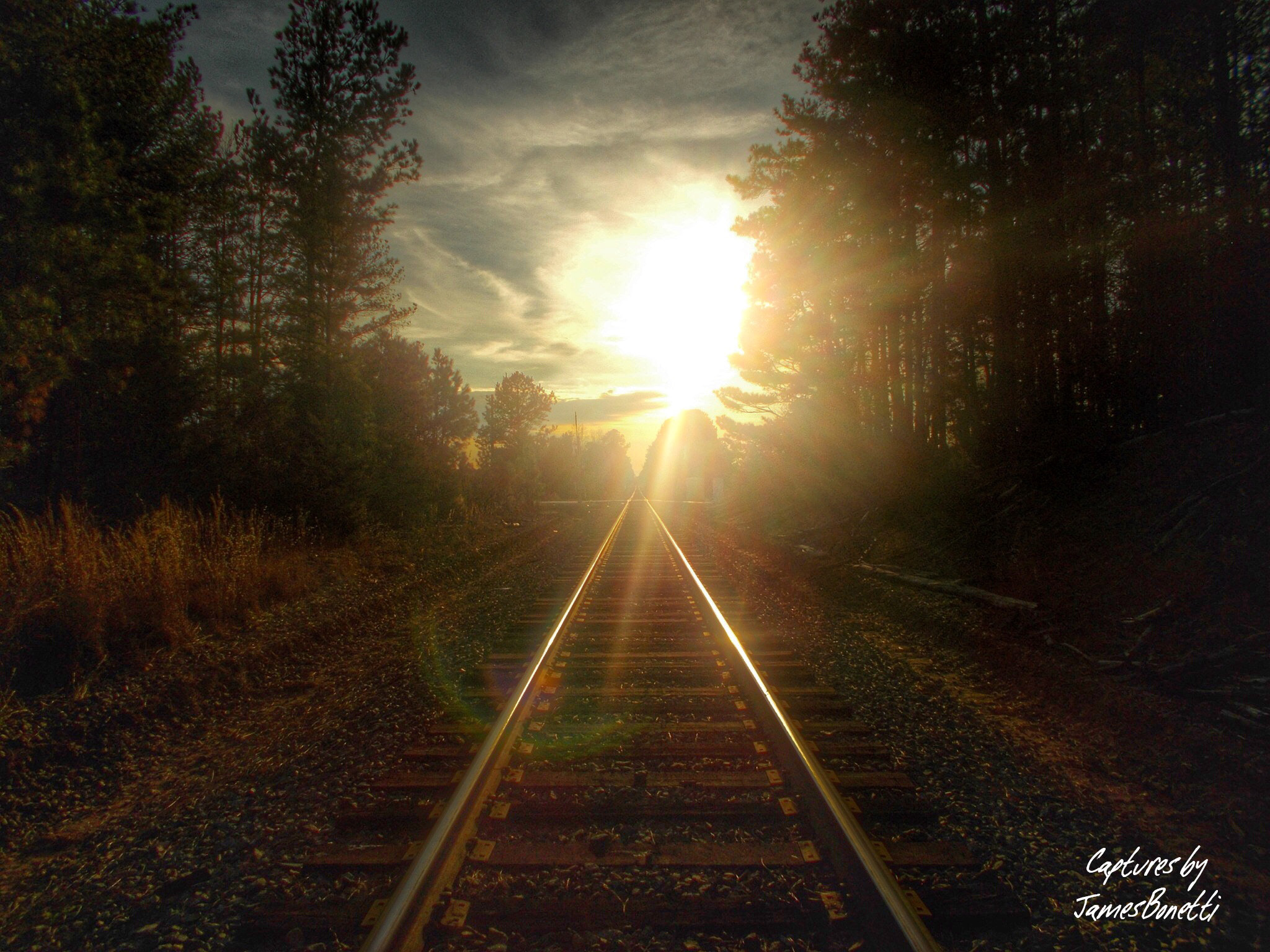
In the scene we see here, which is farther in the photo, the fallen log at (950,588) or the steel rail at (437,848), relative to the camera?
the fallen log at (950,588)

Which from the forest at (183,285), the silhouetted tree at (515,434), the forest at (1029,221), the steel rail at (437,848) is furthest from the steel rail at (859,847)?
the silhouetted tree at (515,434)

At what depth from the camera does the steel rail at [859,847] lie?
238 centimetres

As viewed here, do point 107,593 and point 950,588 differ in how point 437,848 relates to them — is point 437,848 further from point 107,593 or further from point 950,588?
point 950,588

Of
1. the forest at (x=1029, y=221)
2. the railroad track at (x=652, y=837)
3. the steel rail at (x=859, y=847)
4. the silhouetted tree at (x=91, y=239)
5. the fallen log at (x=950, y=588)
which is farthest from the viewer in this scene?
the silhouetted tree at (x=91, y=239)

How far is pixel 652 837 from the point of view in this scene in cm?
323

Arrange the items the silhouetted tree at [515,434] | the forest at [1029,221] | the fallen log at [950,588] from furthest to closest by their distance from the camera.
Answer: the silhouetted tree at [515,434]
the forest at [1029,221]
the fallen log at [950,588]

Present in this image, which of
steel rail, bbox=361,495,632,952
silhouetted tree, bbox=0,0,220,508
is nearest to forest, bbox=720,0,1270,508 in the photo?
steel rail, bbox=361,495,632,952

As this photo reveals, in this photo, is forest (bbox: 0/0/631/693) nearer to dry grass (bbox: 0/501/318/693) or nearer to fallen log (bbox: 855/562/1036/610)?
dry grass (bbox: 0/501/318/693)

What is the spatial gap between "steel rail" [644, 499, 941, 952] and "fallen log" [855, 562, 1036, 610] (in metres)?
3.95

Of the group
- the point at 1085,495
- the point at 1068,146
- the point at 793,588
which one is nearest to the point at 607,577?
the point at 793,588

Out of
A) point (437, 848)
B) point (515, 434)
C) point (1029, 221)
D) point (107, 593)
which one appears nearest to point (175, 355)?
point (107, 593)

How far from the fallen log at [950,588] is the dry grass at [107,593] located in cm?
897

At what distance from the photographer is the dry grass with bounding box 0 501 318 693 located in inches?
228

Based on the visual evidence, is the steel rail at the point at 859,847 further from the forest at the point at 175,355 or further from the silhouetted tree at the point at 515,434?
the silhouetted tree at the point at 515,434
